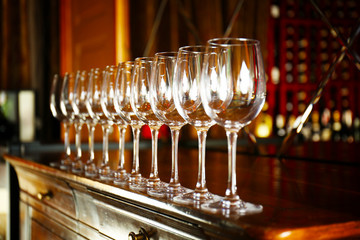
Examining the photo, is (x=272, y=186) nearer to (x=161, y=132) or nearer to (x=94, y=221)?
(x=94, y=221)

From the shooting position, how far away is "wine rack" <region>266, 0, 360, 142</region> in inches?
185

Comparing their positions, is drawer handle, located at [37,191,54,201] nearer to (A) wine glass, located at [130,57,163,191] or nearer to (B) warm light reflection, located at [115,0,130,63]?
(A) wine glass, located at [130,57,163,191]

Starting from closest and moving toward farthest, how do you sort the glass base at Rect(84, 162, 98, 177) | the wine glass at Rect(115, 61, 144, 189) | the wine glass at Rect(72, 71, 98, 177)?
the wine glass at Rect(115, 61, 144, 189), the glass base at Rect(84, 162, 98, 177), the wine glass at Rect(72, 71, 98, 177)

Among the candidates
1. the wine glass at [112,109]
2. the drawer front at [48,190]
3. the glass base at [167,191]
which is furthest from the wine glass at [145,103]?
the drawer front at [48,190]

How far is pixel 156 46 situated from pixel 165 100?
2943mm

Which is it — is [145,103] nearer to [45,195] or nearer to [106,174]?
[106,174]

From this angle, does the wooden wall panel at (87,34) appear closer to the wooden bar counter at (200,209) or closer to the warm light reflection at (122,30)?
the warm light reflection at (122,30)

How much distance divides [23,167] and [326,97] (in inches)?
149

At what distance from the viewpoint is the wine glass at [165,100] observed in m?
0.80

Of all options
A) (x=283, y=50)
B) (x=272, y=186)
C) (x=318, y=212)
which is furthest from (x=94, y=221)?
(x=283, y=50)

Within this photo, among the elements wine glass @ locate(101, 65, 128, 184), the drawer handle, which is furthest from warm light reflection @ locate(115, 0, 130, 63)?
wine glass @ locate(101, 65, 128, 184)

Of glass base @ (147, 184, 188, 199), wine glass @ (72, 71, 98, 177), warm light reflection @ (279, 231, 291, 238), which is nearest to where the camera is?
warm light reflection @ (279, 231, 291, 238)

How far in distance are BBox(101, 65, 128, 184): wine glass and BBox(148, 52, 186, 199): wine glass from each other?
8.6 inches

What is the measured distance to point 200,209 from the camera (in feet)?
2.17
